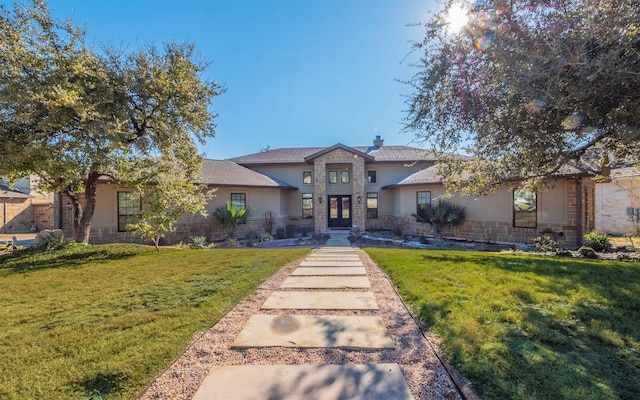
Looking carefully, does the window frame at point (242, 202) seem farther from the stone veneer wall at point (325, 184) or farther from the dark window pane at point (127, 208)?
the dark window pane at point (127, 208)

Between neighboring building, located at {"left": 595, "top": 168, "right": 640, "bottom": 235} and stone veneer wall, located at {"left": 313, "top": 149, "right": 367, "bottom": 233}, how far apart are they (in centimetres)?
1191

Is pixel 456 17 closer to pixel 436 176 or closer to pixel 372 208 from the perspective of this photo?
pixel 436 176

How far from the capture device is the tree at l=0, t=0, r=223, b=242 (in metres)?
6.90

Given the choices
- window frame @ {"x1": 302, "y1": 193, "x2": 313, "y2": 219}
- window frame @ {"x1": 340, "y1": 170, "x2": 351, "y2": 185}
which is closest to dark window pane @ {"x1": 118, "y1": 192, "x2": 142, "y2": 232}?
window frame @ {"x1": 302, "y1": 193, "x2": 313, "y2": 219}

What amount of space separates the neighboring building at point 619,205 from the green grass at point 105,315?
1800cm

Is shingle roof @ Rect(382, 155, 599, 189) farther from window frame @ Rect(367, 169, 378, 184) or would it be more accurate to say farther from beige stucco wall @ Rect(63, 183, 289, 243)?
beige stucco wall @ Rect(63, 183, 289, 243)

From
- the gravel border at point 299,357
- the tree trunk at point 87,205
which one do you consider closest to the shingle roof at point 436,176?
the gravel border at point 299,357

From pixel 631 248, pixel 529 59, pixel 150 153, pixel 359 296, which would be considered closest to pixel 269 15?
pixel 150 153

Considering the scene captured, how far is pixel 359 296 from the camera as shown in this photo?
4656mm

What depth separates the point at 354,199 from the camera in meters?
17.2

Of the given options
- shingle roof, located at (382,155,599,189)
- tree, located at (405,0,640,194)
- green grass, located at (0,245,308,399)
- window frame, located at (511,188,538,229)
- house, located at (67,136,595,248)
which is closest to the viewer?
green grass, located at (0,245,308,399)

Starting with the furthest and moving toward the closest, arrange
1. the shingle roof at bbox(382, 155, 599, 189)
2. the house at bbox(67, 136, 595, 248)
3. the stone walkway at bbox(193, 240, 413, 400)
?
the house at bbox(67, 136, 595, 248), the shingle roof at bbox(382, 155, 599, 189), the stone walkway at bbox(193, 240, 413, 400)

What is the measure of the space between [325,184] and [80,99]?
12398mm

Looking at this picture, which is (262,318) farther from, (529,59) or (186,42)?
(186,42)
